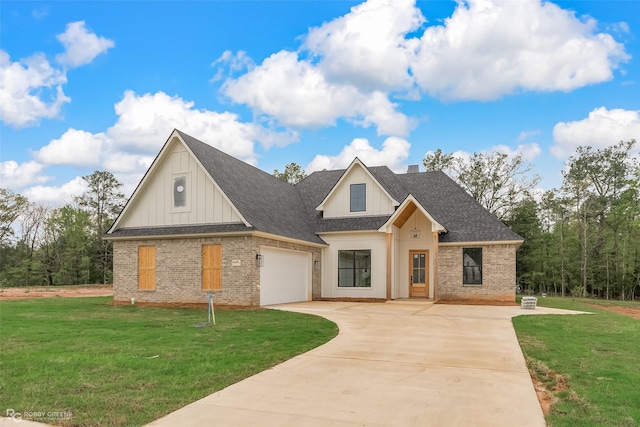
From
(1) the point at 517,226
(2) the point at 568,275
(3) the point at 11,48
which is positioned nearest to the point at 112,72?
(3) the point at 11,48

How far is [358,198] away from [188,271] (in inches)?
340

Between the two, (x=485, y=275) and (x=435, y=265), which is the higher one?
(x=435, y=265)

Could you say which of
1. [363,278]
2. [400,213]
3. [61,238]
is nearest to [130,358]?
[400,213]

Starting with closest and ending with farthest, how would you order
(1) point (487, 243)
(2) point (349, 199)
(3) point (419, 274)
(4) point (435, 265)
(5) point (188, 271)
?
(5) point (188, 271), (4) point (435, 265), (1) point (487, 243), (3) point (419, 274), (2) point (349, 199)

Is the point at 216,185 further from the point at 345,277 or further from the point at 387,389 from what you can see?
the point at 387,389

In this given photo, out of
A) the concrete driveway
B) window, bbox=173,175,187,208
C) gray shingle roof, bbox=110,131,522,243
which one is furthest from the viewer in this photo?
window, bbox=173,175,187,208

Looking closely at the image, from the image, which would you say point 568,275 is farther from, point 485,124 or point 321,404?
point 321,404

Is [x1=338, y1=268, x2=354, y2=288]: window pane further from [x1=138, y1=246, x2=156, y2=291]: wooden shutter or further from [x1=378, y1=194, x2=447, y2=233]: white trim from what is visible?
[x1=138, y1=246, x2=156, y2=291]: wooden shutter

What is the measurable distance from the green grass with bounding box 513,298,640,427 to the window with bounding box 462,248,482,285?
6.65 metres

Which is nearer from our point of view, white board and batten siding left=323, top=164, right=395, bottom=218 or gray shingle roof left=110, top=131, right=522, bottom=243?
gray shingle roof left=110, top=131, right=522, bottom=243

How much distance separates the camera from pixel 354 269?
2166cm

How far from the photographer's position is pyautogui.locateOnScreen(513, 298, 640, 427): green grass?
5025 mm

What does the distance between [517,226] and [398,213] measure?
22.9m

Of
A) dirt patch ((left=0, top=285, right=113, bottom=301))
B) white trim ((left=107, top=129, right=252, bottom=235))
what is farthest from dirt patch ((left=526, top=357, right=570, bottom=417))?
→ dirt patch ((left=0, top=285, right=113, bottom=301))
